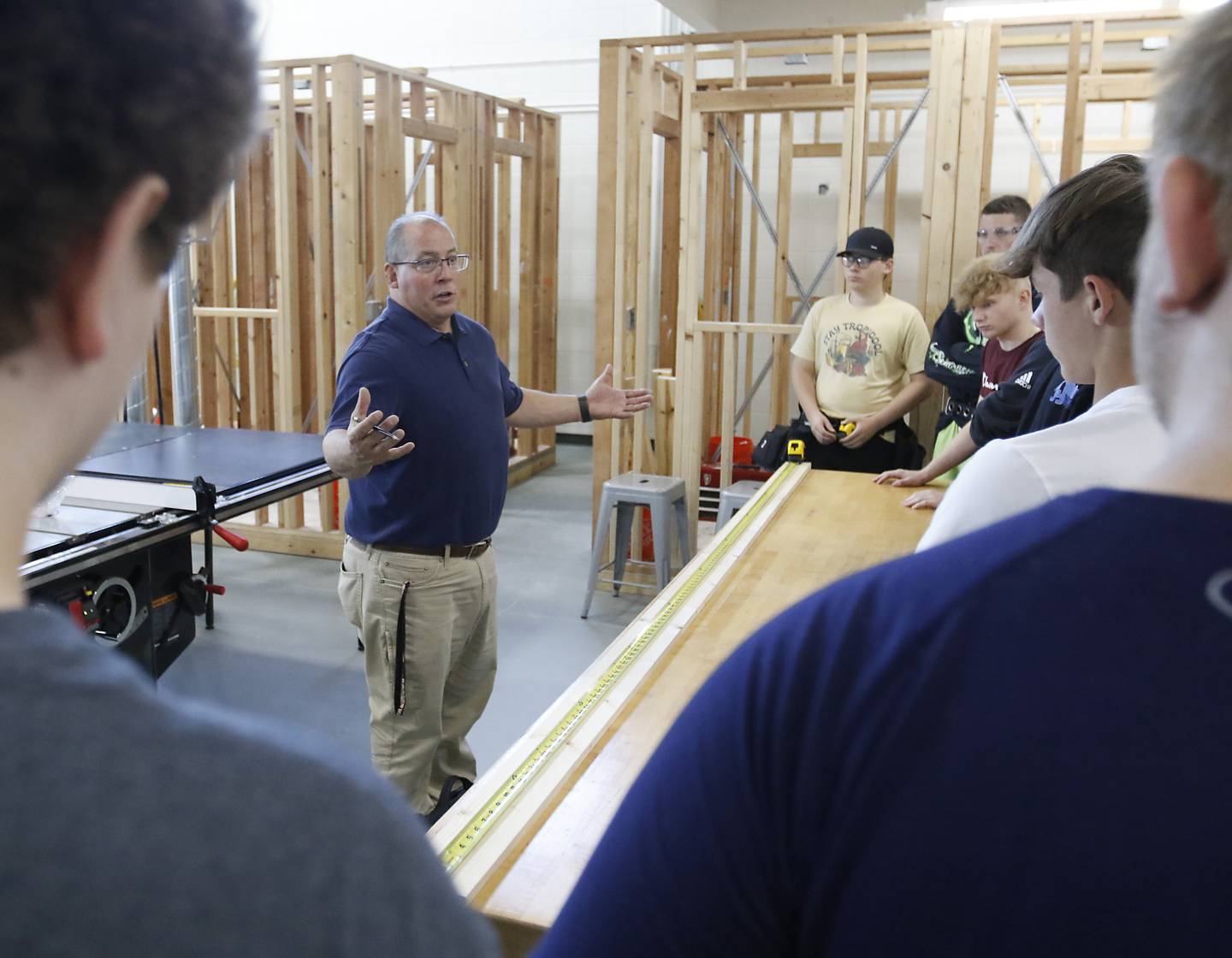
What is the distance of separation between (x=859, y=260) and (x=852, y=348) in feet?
1.30

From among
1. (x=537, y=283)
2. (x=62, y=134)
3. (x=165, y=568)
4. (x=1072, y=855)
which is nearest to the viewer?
(x=62, y=134)

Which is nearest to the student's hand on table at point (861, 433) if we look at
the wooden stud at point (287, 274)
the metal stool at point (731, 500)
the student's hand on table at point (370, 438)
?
the metal stool at point (731, 500)

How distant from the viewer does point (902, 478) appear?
3.55 metres

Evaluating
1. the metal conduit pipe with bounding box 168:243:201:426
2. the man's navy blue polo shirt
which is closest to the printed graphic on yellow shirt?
the man's navy blue polo shirt

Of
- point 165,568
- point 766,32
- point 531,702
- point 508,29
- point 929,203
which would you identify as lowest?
point 531,702

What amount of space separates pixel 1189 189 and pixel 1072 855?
343 millimetres

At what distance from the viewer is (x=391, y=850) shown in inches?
18.1

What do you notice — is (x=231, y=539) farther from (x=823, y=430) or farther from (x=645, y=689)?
(x=823, y=430)

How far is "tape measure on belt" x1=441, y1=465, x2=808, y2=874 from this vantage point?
1.45 m

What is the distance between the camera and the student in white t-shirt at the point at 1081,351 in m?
1.23

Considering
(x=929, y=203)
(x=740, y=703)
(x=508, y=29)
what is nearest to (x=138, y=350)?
(x=740, y=703)

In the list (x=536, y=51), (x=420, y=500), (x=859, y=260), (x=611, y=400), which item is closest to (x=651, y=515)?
(x=859, y=260)

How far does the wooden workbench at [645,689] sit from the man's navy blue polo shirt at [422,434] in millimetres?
755

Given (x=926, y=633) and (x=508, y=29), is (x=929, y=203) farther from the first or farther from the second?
(x=508, y=29)
